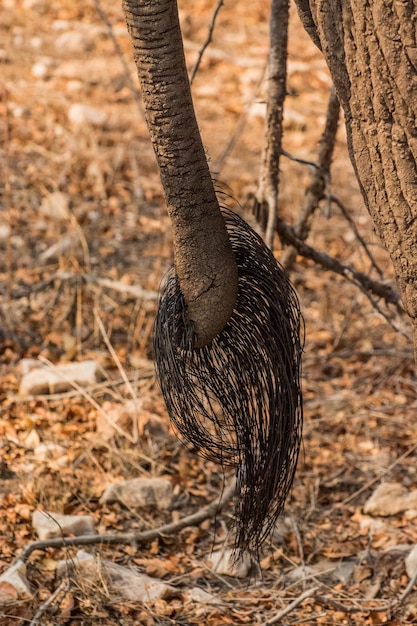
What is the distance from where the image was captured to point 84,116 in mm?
7277

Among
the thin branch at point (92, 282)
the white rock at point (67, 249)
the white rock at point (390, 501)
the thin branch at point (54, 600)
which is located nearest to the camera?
the thin branch at point (54, 600)

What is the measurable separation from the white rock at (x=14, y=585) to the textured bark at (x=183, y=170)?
1.19m

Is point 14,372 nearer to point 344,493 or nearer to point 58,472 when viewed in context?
point 58,472

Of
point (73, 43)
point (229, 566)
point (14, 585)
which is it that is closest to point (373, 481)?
point (229, 566)

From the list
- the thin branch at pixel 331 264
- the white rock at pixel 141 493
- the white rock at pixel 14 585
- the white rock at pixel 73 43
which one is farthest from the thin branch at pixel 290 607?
the white rock at pixel 73 43

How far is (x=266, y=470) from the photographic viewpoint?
239 centimetres

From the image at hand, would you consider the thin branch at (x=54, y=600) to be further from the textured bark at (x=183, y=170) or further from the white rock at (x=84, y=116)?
the white rock at (x=84, y=116)

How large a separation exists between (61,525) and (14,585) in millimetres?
434

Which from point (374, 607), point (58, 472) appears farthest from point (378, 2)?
point (58, 472)

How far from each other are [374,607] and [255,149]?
507cm

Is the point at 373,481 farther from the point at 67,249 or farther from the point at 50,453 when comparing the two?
the point at 67,249

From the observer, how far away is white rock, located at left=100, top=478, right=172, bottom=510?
369cm

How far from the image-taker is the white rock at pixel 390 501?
3.82 meters

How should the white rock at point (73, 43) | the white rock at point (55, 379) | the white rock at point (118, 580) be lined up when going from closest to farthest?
1. the white rock at point (118, 580)
2. the white rock at point (55, 379)
3. the white rock at point (73, 43)
